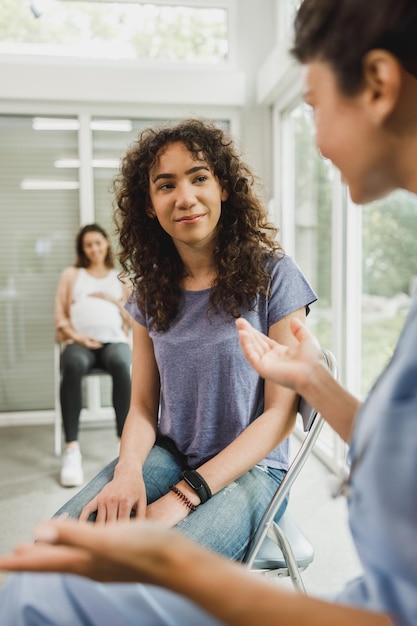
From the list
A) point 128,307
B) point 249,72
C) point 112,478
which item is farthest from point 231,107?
point 112,478

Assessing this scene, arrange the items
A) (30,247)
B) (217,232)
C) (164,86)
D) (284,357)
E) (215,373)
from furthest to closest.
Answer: (30,247)
(164,86)
(217,232)
(215,373)
(284,357)

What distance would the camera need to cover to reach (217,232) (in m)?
1.41

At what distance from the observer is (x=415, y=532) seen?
518mm

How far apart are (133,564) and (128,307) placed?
1.03 meters

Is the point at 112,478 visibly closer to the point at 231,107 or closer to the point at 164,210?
the point at 164,210

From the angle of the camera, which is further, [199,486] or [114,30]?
[114,30]

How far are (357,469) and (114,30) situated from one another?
4.28 m

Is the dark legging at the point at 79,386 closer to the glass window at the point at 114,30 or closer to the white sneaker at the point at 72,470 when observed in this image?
the white sneaker at the point at 72,470

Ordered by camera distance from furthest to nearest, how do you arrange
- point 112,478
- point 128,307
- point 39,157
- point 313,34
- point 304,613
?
point 39,157 < point 128,307 < point 112,478 < point 313,34 < point 304,613

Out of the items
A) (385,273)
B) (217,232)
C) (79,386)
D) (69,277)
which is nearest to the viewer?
(217,232)

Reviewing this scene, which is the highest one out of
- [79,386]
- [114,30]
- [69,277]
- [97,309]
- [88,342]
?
[114,30]

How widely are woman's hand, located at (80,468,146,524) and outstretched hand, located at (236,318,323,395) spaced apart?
45 cm

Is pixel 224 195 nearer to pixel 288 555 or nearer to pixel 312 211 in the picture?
pixel 288 555

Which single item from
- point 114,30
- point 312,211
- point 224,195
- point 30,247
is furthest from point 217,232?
point 114,30
